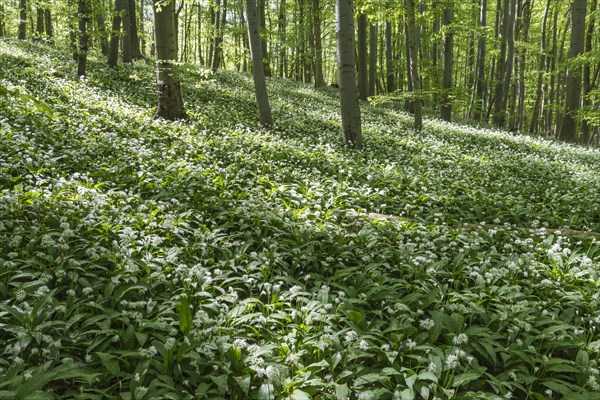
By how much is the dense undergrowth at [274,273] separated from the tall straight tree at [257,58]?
9.11ft

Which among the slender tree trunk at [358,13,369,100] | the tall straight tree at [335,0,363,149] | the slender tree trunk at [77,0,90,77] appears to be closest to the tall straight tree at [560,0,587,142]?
the tall straight tree at [335,0,363,149]

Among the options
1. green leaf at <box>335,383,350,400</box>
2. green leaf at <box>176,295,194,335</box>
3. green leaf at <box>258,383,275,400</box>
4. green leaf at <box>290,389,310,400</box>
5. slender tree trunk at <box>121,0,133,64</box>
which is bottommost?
green leaf at <box>335,383,350,400</box>

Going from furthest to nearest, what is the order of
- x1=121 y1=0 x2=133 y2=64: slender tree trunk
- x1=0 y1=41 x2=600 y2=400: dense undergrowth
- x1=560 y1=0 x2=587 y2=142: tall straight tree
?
x1=121 y1=0 x2=133 y2=64: slender tree trunk, x1=560 y1=0 x2=587 y2=142: tall straight tree, x1=0 y1=41 x2=600 y2=400: dense undergrowth

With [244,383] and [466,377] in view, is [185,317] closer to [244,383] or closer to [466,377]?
[244,383]

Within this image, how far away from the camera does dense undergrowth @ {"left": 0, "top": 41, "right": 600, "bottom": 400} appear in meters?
3.50

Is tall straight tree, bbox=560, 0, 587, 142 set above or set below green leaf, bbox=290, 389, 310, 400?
above

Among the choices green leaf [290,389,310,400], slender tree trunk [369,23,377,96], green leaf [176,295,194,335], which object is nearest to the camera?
green leaf [290,389,310,400]

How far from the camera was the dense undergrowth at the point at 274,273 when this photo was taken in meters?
3.50

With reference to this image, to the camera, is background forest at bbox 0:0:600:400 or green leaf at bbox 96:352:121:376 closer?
green leaf at bbox 96:352:121:376

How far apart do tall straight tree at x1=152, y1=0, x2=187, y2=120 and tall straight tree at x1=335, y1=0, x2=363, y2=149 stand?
15.3 feet

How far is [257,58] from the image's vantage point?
39.9 feet

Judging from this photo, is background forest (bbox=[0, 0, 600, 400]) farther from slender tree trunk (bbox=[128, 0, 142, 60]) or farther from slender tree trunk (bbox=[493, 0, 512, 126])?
slender tree trunk (bbox=[493, 0, 512, 126])

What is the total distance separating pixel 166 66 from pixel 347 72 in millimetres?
5295

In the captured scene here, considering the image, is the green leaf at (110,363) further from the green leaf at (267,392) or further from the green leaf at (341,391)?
the green leaf at (341,391)
